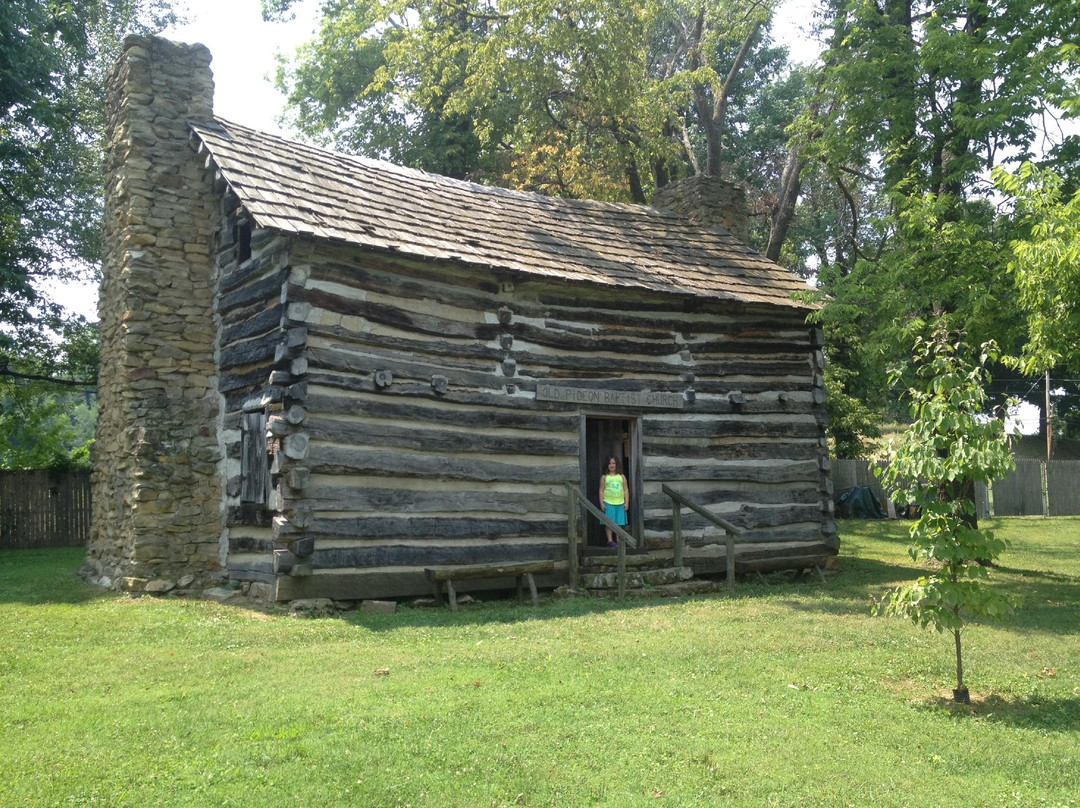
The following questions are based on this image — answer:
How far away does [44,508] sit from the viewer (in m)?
18.6

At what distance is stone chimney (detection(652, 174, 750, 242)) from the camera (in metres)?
18.0

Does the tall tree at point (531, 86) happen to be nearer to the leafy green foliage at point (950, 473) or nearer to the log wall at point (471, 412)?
the log wall at point (471, 412)

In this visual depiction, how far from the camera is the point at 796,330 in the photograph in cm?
1492

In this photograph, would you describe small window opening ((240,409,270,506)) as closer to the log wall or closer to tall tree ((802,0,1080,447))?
the log wall

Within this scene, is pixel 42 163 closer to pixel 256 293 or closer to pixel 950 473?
pixel 256 293

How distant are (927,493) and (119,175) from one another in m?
11.3

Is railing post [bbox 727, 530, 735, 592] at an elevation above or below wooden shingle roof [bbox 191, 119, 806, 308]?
below

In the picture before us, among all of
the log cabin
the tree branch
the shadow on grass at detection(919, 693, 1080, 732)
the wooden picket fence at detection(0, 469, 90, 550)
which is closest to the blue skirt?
the log cabin

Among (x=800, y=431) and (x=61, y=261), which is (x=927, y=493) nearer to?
(x=800, y=431)

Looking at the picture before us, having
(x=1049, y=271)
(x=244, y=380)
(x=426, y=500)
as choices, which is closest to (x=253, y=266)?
(x=244, y=380)

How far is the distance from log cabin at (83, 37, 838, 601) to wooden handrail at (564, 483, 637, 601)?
0.24 metres

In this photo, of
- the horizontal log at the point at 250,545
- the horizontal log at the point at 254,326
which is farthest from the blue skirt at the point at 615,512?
the horizontal log at the point at 254,326

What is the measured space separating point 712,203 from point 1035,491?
52.1 ft

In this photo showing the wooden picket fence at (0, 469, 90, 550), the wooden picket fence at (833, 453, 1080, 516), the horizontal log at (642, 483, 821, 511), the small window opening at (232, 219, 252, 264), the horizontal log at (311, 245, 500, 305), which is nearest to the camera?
the horizontal log at (311, 245, 500, 305)
